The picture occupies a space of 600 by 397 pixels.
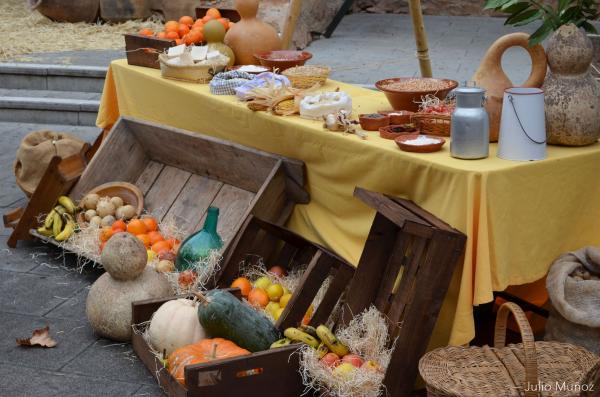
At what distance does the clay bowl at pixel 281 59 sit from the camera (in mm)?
5594

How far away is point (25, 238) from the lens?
558 centimetres

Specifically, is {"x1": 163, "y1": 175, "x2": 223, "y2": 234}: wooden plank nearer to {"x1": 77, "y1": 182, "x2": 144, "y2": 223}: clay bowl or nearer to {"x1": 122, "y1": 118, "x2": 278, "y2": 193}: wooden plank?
{"x1": 122, "y1": 118, "x2": 278, "y2": 193}: wooden plank

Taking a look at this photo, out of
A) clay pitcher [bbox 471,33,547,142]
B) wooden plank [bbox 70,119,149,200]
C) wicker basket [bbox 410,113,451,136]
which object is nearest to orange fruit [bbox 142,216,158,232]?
wooden plank [bbox 70,119,149,200]

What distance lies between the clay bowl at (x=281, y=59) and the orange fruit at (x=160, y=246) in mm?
1233

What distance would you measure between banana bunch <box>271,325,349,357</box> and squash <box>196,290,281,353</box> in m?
0.11

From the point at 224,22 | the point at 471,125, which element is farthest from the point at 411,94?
the point at 224,22

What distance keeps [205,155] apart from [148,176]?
654 mm

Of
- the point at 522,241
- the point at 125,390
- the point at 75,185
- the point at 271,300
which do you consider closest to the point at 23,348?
the point at 125,390

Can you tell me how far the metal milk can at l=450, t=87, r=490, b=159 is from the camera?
149 inches

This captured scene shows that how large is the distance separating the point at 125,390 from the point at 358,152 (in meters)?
1.44

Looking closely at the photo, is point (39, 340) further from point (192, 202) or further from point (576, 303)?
point (576, 303)

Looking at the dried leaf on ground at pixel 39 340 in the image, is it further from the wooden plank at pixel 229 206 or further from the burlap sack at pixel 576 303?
the burlap sack at pixel 576 303

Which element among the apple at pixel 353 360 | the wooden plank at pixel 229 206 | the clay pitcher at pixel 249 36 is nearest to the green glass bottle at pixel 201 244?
the wooden plank at pixel 229 206

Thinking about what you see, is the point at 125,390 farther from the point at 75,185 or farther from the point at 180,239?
the point at 75,185
